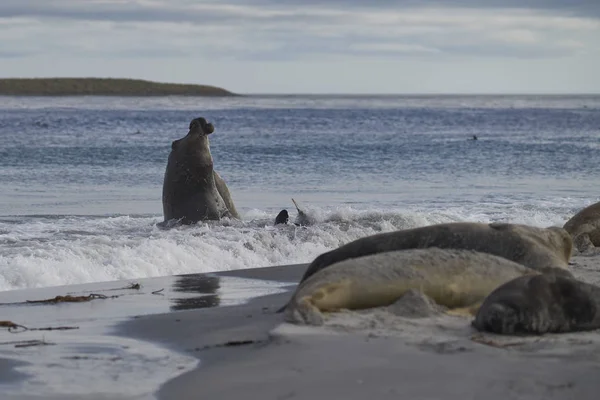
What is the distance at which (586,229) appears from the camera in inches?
502

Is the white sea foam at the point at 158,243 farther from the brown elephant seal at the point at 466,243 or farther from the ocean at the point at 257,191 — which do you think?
the brown elephant seal at the point at 466,243

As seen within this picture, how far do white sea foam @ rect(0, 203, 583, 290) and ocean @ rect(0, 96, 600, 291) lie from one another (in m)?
0.02

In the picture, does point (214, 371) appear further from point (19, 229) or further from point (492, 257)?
point (19, 229)

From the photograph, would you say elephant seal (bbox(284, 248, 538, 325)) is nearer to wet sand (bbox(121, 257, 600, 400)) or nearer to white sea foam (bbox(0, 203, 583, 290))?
wet sand (bbox(121, 257, 600, 400))

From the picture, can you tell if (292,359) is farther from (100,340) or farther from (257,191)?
(257,191)

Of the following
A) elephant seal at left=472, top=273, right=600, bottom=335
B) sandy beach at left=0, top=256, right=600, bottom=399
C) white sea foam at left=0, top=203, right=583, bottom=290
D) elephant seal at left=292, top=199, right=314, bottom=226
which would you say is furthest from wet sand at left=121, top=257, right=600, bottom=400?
elephant seal at left=292, top=199, right=314, bottom=226

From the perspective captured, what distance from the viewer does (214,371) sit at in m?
6.69

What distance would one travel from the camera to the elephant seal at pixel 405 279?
311 inches

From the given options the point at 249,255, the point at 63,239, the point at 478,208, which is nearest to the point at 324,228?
the point at 249,255

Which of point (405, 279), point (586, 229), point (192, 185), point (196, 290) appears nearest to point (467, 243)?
point (405, 279)

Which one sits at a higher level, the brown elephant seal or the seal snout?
the seal snout

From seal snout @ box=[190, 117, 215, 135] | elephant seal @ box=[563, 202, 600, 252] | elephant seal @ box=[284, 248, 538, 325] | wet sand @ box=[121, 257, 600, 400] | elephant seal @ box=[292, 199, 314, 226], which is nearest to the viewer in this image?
wet sand @ box=[121, 257, 600, 400]

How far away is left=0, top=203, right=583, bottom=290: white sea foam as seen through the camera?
472 inches

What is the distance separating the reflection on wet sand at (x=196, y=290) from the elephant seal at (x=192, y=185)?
3.28m
